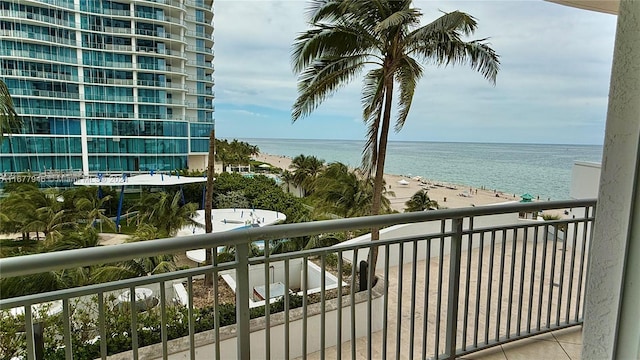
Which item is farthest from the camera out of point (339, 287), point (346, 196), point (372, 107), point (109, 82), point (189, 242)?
point (346, 196)

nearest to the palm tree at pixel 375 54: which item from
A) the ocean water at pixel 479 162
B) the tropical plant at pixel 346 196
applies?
the tropical plant at pixel 346 196

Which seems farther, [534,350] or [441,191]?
[441,191]

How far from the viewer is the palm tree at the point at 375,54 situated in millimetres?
6203

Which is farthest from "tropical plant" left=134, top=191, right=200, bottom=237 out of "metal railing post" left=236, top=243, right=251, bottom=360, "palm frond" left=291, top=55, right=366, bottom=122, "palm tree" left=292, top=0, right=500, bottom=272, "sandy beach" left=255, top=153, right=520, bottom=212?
"metal railing post" left=236, top=243, right=251, bottom=360

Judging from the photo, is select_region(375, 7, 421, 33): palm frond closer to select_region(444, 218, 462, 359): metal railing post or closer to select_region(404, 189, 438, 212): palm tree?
select_region(444, 218, 462, 359): metal railing post

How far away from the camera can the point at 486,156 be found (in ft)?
107

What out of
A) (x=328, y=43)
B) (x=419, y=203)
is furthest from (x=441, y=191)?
(x=328, y=43)

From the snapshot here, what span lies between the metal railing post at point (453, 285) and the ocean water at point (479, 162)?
15.4 m

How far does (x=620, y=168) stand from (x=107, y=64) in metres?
8.67

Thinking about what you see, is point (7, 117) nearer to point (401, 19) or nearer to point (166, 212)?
point (401, 19)

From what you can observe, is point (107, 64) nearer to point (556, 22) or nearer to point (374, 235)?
point (374, 235)

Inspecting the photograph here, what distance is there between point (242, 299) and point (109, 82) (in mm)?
7509

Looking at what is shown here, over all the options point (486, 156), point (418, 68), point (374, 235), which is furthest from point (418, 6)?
point (486, 156)

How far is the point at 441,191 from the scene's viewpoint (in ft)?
82.4
